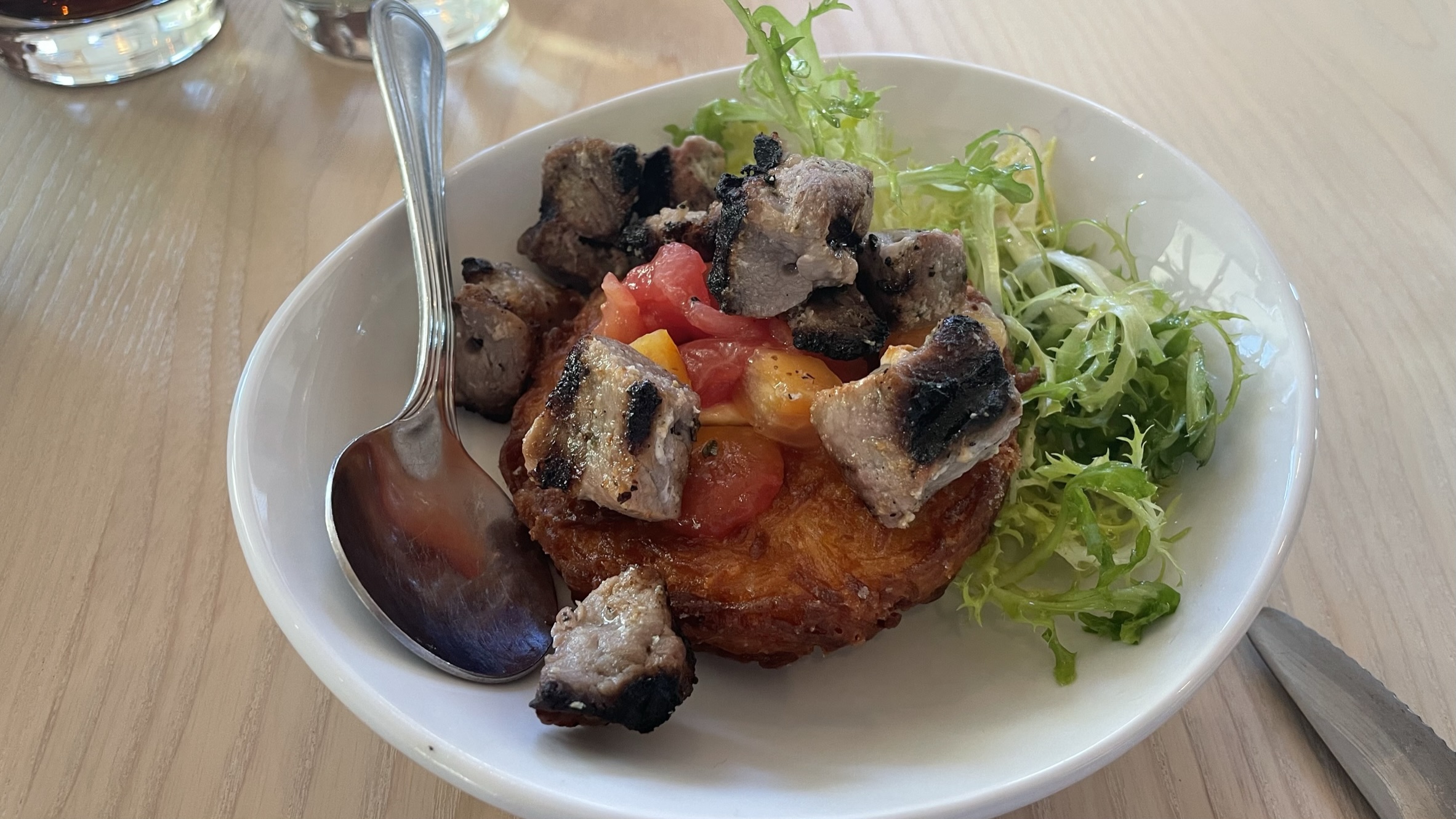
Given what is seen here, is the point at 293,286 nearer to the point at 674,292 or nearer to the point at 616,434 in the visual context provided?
the point at 674,292

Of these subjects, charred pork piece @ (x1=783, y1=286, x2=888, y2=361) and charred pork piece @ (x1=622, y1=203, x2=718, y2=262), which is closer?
charred pork piece @ (x1=783, y1=286, x2=888, y2=361)

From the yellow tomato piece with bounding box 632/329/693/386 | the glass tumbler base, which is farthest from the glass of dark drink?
the yellow tomato piece with bounding box 632/329/693/386

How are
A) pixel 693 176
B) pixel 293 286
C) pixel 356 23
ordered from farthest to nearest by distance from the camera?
pixel 356 23 < pixel 293 286 < pixel 693 176

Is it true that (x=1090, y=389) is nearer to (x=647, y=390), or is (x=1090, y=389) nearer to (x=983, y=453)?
(x=983, y=453)

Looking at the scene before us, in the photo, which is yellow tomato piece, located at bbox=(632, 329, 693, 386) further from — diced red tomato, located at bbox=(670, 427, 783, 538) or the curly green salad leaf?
the curly green salad leaf

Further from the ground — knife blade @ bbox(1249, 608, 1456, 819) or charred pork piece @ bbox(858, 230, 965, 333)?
charred pork piece @ bbox(858, 230, 965, 333)

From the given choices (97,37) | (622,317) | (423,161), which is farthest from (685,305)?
(97,37)
